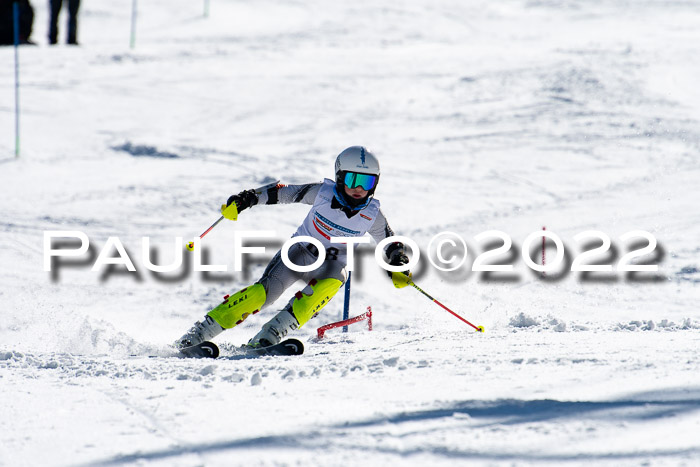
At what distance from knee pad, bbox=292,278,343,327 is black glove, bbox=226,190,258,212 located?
2.28 ft

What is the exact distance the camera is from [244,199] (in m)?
5.45

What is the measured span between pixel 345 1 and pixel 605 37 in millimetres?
8235

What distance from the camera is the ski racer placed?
5.12m

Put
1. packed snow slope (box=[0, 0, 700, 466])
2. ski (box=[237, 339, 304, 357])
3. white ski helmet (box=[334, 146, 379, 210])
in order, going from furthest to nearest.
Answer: white ski helmet (box=[334, 146, 379, 210]), ski (box=[237, 339, 304, 357]), packed snow slope (box=[0, 0, 700, 466])

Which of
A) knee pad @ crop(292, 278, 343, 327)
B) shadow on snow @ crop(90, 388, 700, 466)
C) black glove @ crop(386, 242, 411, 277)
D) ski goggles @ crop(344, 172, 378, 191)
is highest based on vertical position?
ski goggles @ crop(344, 172, 378, 191)

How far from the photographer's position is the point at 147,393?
3693 mm

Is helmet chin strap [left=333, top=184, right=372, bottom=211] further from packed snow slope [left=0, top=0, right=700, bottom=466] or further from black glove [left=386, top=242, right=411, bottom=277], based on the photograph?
packed snow slope [left=0, top=0, right=700, bottom=466]

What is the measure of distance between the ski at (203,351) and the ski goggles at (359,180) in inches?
54.5

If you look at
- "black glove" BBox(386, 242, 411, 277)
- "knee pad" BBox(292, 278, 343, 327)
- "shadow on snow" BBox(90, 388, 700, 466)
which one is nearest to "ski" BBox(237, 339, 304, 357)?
"knee pad" BBox(292, 278, 343, 327)

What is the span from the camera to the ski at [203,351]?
4.84m

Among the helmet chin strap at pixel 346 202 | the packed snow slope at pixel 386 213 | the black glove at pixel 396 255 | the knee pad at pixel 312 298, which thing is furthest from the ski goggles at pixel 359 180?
the packed snow slope at pixel 386 213

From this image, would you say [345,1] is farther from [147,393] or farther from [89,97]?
[147,393]

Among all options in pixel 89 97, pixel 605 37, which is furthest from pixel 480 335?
pixel 605 37

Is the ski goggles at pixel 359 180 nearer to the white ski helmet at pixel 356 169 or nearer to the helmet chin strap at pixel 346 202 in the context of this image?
the white ski helmet at pixel 356 169
